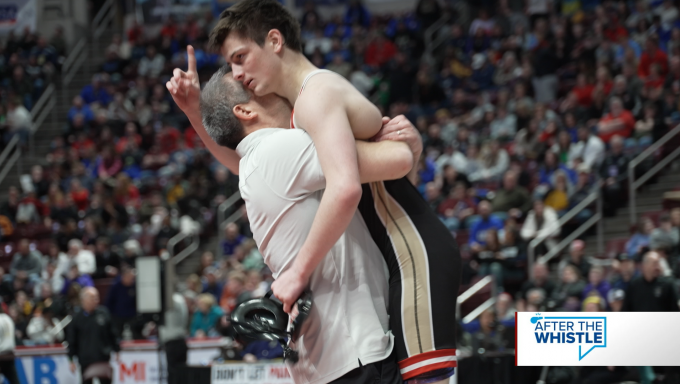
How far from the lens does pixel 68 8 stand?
21516 millimetres

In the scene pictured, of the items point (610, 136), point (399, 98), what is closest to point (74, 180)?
point (399, 98)

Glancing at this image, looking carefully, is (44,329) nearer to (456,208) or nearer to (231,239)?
(231,239)

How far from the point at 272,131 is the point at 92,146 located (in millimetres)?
16050

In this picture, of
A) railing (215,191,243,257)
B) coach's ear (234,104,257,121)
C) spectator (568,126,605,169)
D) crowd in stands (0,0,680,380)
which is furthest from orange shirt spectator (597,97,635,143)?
coach's ear (234,104,257,121)

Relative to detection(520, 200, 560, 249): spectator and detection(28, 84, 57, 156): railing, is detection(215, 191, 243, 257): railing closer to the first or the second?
detection(520, 200, 560, 249): spectator

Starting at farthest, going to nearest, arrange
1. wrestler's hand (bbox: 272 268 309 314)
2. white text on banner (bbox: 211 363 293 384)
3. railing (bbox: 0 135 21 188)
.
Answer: railing (bbox: 0 135 21 188) → white text on banner (bbox: 211 363 293 384) → wrestler's hand (bbox: 272 268 309 314)

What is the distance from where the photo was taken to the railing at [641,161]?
11.2 meters

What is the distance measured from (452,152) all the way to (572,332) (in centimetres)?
1040

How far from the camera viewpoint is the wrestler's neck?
8.59 ft

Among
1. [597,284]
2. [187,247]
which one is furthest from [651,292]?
[187,247]

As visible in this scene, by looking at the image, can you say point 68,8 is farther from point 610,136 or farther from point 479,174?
point 610,136

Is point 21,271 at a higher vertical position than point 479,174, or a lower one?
lower

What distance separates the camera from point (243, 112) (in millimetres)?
2590

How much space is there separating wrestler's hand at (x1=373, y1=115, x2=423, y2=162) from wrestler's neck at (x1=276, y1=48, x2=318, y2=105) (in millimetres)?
285
